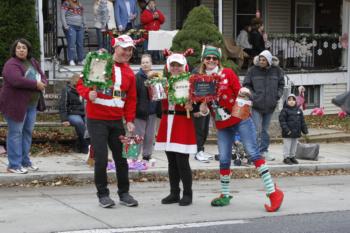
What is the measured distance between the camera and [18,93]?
32.3 feet

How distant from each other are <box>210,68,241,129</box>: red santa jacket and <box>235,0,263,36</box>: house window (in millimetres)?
14510

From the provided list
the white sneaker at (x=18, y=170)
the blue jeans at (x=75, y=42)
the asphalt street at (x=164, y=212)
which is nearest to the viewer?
the asphalt street at (x=164, y=212)

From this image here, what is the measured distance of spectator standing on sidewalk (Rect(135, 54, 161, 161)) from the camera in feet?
34.7

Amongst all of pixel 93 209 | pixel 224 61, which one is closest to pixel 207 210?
pixel 93 209

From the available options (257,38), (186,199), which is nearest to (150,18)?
(257,38)

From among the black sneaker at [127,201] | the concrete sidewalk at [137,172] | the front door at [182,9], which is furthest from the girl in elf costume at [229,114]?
the front door at [182,9]

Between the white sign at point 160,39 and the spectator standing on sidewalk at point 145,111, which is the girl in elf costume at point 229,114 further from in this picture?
the white sign at point 160,39

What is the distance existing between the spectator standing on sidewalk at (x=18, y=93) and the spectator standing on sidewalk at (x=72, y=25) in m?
6.45

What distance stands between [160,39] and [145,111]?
6782 mm

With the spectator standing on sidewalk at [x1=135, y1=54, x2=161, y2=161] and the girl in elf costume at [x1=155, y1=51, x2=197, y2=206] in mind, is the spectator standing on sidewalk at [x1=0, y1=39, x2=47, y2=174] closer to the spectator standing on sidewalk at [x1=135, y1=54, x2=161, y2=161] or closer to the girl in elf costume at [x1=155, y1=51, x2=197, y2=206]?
the spectator standing on sidewalk at [x1=135, y1=54, x2=161, y2=161]

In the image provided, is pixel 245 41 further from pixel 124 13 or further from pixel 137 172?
pixel 137 172

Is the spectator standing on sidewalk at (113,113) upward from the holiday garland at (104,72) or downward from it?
downward

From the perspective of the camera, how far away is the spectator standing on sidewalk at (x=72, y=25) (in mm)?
16344

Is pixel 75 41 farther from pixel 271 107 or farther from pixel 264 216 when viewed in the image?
pixel 264 216
